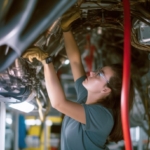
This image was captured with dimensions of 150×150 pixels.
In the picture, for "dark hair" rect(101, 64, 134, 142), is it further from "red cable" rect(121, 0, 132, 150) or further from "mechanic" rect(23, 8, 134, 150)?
"red cable" rect(121, 0, 132, 150)

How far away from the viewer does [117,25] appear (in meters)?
1.82

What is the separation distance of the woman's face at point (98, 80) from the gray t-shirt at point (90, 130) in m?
0.11

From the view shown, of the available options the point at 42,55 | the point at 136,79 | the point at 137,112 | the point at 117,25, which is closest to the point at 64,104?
the point at 42,55

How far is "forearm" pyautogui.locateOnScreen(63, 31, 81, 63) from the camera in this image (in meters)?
1.73

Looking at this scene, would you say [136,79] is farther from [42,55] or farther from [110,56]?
[42,55]

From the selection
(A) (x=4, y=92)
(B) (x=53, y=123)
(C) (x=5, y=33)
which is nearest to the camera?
(C) (x=5, y=33)

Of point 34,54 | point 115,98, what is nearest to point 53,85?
point 34,54

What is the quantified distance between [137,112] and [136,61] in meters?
0.74

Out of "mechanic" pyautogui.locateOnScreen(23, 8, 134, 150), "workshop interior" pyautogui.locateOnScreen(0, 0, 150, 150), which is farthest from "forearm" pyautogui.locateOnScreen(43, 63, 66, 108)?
"workshop interior" pyautogui.locateOnScreen(0, 0, 150, 150)

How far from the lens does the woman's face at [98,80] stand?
167 centimetres

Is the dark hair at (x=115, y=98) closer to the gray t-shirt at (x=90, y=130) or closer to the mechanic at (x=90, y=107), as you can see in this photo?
the mechanic at (x=90, y=107)

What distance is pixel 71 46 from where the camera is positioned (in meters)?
1.79

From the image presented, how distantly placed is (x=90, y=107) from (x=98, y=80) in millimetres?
184

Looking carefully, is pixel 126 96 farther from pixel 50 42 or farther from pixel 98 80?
pixel 50 42
